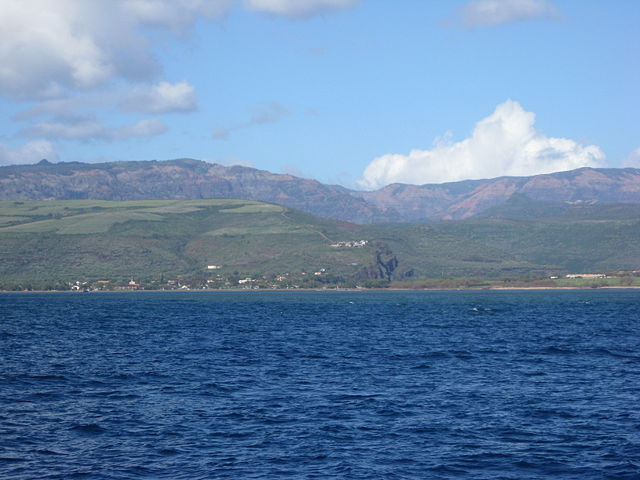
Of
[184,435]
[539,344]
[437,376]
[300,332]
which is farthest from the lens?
[300,332]

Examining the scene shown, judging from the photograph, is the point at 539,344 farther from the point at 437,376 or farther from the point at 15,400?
the point at 15,400

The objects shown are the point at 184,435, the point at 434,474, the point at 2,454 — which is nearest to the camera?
the point at 434,474

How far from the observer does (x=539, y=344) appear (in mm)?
94312

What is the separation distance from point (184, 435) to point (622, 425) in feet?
81.9

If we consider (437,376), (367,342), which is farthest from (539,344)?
(437,376)

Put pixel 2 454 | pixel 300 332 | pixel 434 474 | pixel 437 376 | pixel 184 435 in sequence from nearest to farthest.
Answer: pixel 434 474, pixel 2 454, pixel 184 435, pixel 437 376, pixel 300 332

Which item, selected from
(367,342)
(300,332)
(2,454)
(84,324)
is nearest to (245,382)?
(2,454)

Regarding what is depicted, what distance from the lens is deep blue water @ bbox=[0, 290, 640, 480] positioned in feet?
129

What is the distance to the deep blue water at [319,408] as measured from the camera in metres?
39.3

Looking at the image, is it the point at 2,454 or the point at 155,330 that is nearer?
the point at 2,454

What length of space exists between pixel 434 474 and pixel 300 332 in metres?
77.2

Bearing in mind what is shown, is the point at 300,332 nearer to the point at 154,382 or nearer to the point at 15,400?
the point at 154,382

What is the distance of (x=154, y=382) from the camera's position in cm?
6309

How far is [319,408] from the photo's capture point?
2063 inches
